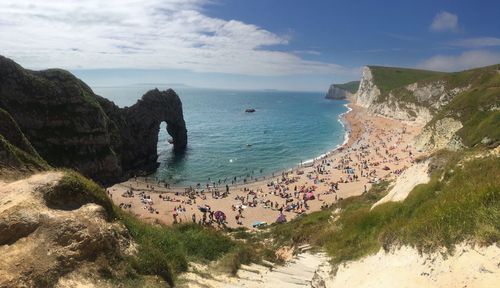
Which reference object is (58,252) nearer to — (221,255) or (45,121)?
(221,255)

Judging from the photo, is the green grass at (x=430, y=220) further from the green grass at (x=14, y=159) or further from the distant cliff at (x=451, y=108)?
the distant cliff at (x=451, y=108)

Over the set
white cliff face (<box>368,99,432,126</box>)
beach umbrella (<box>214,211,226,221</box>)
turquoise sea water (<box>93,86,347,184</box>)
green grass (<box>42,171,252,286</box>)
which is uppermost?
white cliff face (<box>368,99,432,126</box>)

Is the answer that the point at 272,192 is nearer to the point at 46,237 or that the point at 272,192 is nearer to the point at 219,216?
the point at 219,216

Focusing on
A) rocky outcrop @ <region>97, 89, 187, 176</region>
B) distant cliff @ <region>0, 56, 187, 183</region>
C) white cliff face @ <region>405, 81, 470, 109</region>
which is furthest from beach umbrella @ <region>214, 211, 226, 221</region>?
white cliff face @ <region>405, 81, 470, 109</region>

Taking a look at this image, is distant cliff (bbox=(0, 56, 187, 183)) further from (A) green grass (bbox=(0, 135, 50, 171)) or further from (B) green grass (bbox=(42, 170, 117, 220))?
(B) green grass (bbox=(42, 170, 117, 220))

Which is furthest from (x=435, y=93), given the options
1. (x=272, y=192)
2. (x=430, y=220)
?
(x=430, y=220)

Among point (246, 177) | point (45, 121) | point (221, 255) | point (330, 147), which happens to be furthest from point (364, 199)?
point (330, 147)
